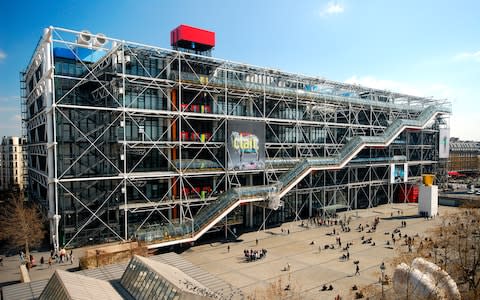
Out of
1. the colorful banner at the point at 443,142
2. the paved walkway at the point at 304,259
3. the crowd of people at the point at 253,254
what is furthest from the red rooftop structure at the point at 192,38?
the colorful banner at the point at 443,142

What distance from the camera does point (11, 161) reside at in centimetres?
8556

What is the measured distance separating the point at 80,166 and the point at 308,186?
27.9 m

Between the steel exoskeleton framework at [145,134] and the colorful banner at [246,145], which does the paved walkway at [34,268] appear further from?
the colorful banner at [246,145]

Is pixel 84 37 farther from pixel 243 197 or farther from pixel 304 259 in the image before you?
pixel 304 259

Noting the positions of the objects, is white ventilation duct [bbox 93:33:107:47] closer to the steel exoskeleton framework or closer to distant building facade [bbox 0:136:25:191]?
the steel exoskeleton framework

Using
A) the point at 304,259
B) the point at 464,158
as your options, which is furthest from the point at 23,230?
the point at 464,158

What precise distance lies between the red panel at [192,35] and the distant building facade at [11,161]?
6191 centimetres

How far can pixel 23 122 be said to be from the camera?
1921 inches

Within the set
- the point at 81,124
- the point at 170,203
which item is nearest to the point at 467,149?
the point at 170,203

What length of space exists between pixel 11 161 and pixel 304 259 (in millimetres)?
83284

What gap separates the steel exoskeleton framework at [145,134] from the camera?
30766mm

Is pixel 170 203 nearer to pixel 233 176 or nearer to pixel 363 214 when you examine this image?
pixel 233 176

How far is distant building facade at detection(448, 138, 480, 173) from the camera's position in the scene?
102 m

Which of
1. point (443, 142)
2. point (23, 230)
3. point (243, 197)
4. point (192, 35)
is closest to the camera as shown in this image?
point (23, 230)
